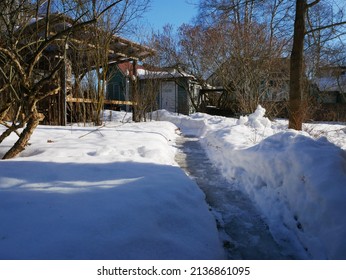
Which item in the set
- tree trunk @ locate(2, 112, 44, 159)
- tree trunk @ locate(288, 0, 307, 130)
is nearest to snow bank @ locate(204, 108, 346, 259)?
tree trunk @ locate(288, 0, 307, 130)

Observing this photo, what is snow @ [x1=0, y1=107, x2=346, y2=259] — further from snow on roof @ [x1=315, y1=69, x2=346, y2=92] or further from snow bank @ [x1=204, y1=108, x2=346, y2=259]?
snow on roof @ [x1=315, y1=69, x2=346, y2=92]

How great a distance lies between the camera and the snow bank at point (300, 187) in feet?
8.05

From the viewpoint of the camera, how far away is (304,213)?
2898 mm

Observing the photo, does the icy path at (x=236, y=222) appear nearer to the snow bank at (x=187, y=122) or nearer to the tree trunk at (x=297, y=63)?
the tree trunk at (x=297, y=63)

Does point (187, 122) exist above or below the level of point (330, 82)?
below

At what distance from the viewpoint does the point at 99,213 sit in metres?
2.41

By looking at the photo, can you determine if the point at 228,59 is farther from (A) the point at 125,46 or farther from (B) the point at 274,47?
(A) the point at 125,46

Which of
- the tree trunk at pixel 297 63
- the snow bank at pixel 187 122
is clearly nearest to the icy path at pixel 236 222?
the tree trunk at pixel 297 63

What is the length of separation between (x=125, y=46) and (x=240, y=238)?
1092 cm

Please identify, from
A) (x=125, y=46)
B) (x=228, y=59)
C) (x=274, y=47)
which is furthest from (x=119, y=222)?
(x=228, y=59)

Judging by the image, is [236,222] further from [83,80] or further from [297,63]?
[83,80]

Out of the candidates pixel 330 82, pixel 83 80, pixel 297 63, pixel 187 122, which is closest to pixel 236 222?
pixel 297 63

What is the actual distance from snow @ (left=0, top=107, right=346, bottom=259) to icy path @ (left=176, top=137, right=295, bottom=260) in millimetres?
139

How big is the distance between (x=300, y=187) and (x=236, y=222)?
832 millimetres
